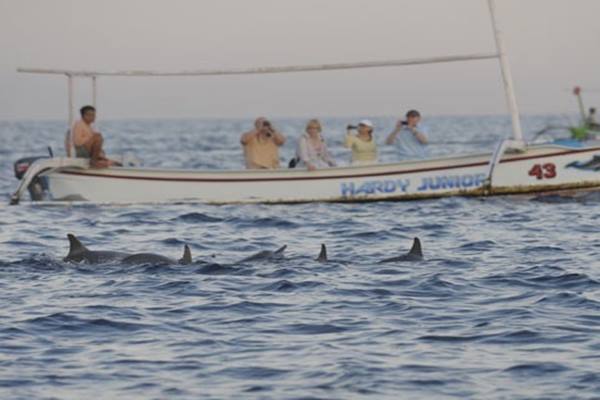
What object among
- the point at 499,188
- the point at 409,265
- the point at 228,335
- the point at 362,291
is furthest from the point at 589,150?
the point at 228,335

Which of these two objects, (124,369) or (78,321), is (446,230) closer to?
(78,321)

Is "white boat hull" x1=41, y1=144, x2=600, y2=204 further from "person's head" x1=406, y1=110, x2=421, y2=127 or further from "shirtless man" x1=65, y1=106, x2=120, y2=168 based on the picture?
"person's head" x1=406, y1=110, x2=421, y2=127

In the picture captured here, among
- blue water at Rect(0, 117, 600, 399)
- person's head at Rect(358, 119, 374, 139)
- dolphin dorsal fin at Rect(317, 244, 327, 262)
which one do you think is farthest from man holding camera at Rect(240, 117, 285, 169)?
dolphin dorsal fin at Rect(317, 244, 327, 262)

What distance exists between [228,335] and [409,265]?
14.3ft

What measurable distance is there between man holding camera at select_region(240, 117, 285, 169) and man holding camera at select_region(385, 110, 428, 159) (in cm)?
192

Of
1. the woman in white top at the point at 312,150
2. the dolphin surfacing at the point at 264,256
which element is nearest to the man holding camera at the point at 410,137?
the woman in white top at the point at 312,150

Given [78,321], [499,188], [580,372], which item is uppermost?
[499,188]

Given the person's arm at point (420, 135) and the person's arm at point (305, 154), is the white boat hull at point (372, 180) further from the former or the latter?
the person's arm at point (420, 135)

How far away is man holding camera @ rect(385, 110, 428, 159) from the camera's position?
22766mm

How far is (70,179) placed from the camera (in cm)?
2280

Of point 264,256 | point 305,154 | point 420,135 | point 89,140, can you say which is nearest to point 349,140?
point 305,154

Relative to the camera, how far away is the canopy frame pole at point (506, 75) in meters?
22.2

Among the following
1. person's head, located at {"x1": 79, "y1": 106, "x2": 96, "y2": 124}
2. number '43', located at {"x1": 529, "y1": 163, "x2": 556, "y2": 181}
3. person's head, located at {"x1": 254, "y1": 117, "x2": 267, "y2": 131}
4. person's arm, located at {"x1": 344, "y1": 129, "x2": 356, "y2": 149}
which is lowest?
number '43', located at {"x1": 529, "y1": 163, "x2": 556, "y2": 181}

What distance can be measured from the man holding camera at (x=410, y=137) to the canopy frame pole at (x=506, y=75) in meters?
1.50
